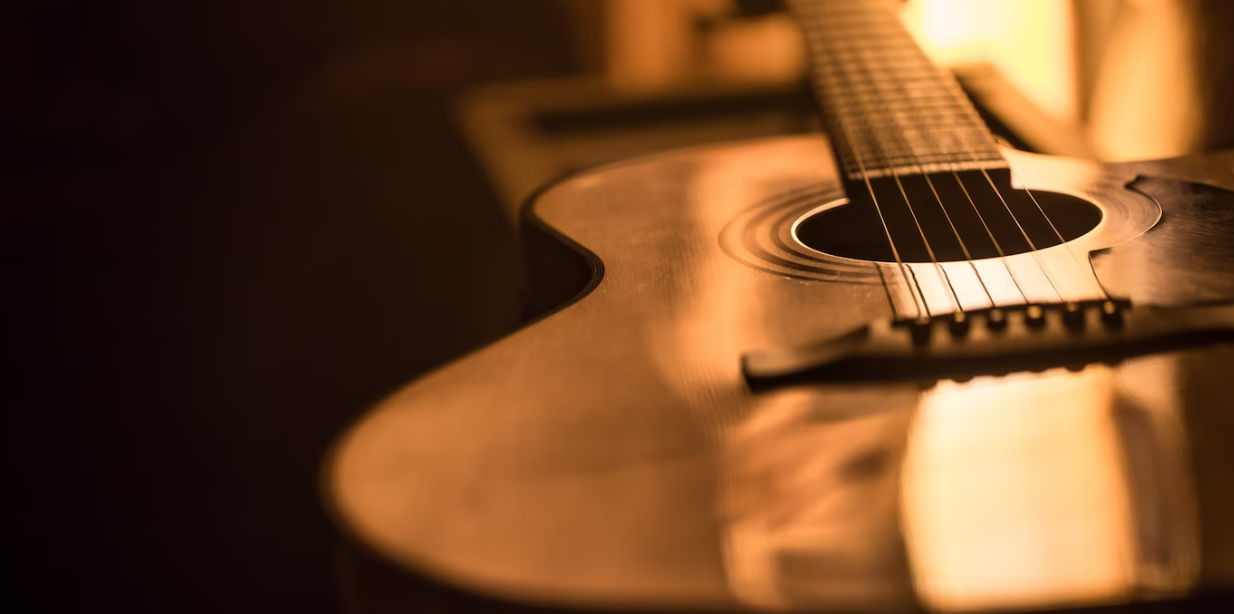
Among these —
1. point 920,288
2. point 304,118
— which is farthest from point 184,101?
point 920,288

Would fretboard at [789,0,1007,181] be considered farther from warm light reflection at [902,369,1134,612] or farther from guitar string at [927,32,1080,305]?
warm light reflection at [902,369,1134,612]

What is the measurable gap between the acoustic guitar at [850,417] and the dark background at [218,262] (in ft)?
2.00

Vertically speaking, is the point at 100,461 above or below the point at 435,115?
below

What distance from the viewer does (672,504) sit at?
335 mm

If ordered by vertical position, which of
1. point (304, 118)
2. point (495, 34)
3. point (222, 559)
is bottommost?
point (222, 559)

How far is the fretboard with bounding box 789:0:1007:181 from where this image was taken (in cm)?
66

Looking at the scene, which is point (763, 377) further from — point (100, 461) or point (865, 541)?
point (100, 461)

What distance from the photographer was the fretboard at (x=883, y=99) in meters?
0.66

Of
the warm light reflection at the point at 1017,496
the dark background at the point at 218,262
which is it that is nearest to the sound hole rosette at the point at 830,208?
the warm light reflection at the point at 1017,496

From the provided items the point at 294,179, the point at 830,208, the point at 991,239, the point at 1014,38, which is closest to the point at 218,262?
the point at 294,179

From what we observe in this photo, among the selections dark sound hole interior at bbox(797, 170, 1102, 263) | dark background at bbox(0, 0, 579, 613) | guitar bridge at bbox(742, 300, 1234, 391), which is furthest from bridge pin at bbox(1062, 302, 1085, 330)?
dark background at bbox(0, 0, 579, 613)

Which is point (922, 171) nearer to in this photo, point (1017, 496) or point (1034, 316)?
point (1034, 316)

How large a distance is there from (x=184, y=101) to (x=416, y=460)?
2010mm

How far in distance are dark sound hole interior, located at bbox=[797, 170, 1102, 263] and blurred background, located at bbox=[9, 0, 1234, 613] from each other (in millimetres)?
183
